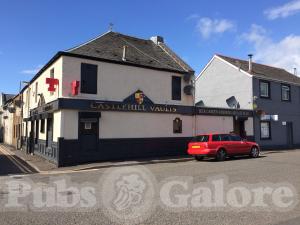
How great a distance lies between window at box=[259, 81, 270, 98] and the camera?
28456mm

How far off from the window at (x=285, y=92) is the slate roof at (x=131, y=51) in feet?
38.5

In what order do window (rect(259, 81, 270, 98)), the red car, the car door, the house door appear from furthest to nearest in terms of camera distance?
the house door < window (rect(259, 81, 270, 98)) < the car door < the red car

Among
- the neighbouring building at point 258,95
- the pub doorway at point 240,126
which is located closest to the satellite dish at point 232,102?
the neighbouring building at point 258,95

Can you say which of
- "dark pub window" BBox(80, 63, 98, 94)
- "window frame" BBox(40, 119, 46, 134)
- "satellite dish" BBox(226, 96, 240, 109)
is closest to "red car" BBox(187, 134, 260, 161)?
"dark pub window" BBox(80, 63, 98, 94)

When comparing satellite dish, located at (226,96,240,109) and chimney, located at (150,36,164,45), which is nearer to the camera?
chimney, located at (150,36,164,45)

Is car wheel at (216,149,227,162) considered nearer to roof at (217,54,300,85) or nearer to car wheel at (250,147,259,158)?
car wheel at (250,147,259,158)

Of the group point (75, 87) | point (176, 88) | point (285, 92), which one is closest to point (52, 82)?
point (75, 87)

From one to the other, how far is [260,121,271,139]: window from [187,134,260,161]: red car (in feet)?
28.0

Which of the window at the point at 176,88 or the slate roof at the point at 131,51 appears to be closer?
the slate roof at the point at 131,51

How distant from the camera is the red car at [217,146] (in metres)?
18.4

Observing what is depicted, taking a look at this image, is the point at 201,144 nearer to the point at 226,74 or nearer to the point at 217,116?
the point at 217,116

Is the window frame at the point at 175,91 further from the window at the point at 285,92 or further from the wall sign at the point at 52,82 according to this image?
the window at the point at 285,92

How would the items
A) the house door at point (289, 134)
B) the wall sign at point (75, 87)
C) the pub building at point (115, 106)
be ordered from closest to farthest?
the wall sign at point (75, 87), the pub building at point (115, 106), the house door at point (289, 134)

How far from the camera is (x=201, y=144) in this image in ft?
61.1
